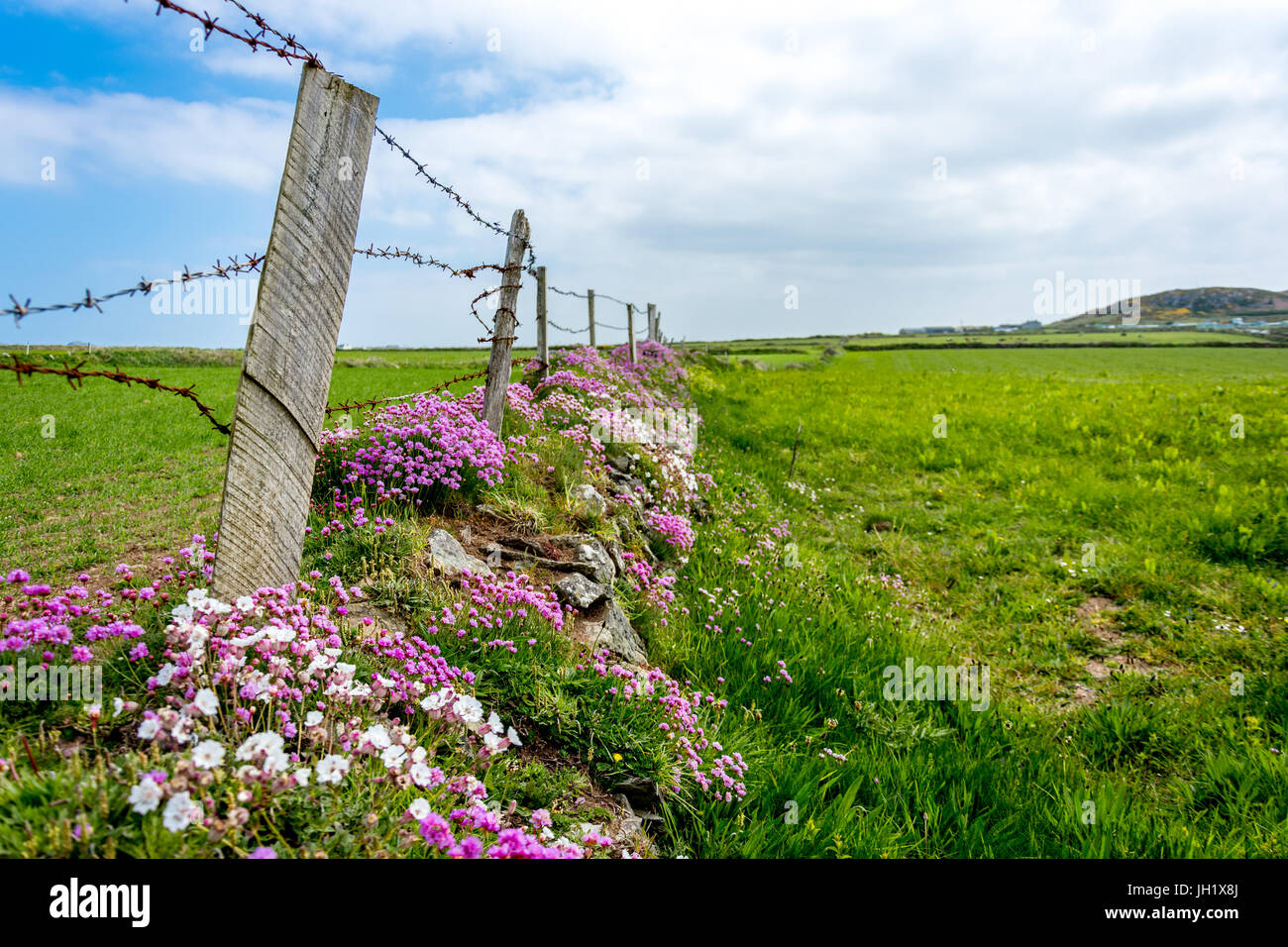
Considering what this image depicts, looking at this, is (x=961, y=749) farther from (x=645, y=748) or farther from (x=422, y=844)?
(x=422, y=844)

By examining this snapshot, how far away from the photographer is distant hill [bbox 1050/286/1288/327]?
332 ft

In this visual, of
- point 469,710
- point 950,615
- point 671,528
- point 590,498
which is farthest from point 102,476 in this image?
point 950,615

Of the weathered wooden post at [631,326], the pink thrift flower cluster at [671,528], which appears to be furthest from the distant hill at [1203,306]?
the pink thrift flower cluster at [671,528]

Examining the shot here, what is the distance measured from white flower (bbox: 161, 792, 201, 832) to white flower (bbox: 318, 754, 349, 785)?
318 mm

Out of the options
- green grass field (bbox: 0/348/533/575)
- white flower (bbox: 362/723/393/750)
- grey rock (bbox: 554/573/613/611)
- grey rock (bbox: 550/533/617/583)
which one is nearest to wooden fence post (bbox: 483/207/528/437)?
grey rock (bbox: 550/533/617/583)

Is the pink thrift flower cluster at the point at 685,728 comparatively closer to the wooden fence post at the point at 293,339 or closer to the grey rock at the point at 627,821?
the grey rock at the point at 627,821

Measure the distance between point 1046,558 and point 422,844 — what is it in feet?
27.7

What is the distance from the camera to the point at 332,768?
6.50ft

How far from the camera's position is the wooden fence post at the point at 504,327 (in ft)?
20.6

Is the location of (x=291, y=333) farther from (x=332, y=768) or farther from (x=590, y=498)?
(x=590, y=498)

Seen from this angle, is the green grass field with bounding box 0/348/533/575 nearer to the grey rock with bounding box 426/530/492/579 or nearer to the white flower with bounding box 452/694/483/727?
the white flower with bounding box 452/694/483/727

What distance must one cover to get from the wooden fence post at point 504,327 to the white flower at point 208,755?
470 centimetres

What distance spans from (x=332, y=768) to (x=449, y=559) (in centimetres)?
240

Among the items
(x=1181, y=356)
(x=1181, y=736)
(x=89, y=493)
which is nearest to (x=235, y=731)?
(x=1181, y=736)
